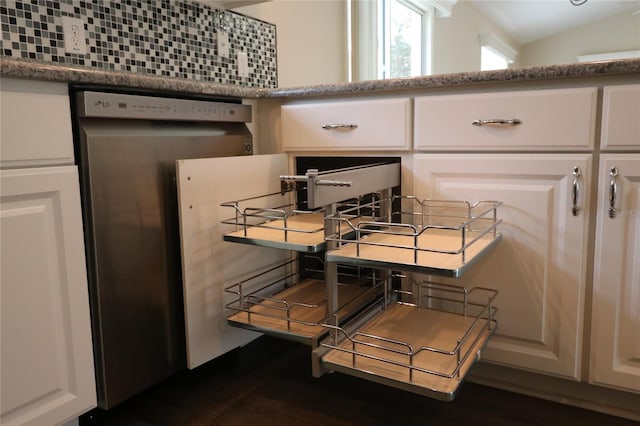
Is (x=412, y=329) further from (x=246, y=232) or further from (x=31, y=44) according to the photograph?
(x=31, y=44)

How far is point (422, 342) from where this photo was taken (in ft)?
4.28

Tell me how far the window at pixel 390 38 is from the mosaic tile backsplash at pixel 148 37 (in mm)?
636

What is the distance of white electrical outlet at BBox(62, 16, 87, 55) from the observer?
132 centimetres

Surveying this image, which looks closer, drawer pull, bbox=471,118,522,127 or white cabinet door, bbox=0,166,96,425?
white cabinet door, bbox=0,166,96,425

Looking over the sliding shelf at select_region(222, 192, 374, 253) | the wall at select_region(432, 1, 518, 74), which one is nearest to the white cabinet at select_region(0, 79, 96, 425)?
the sliding shelf at select_region(222, 192, 374, 253)

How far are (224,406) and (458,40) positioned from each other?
2.98 metres

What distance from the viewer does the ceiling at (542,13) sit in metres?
3.46

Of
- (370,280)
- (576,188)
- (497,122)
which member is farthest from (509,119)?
(370,280)

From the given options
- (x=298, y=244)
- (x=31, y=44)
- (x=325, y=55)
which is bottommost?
(x=298, y=244)

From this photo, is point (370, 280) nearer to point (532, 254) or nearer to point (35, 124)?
point (532, 254)

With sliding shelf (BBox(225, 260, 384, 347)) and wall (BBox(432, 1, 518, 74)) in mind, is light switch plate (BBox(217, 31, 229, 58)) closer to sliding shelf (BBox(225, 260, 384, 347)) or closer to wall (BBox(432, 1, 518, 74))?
sliding shelf (BBox(225, 260, 384, 347))

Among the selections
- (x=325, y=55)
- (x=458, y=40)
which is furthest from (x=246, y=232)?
(x=458, y=40)

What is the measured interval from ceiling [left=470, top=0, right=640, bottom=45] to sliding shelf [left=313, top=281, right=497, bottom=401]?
2.88 metres

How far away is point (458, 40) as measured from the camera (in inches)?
138
